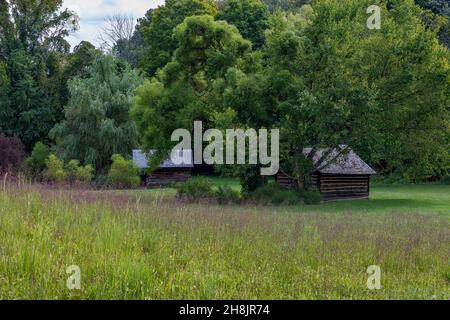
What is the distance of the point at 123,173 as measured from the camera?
3972cm

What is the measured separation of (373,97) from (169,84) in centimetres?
1115

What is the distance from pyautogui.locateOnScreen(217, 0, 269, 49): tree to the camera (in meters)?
53.0

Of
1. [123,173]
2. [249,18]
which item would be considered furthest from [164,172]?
[249,18]

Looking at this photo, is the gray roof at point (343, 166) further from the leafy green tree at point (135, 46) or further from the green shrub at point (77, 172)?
the leafy green tree at point (135, 46)

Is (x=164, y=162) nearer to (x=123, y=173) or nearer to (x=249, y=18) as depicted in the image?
(x=123, y=173)

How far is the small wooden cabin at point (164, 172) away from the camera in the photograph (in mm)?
44906

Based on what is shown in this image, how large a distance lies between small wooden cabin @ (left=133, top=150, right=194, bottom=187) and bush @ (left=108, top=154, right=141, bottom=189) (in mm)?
3598

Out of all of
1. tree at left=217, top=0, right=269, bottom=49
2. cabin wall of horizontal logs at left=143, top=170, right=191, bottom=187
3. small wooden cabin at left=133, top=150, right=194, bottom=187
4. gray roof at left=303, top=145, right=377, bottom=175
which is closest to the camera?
gray roof at left=303, top=145, right=377, bottom=175

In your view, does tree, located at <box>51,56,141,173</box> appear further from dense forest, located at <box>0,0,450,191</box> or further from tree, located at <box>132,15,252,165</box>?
tree, located at <box>132,15,252,165</box>

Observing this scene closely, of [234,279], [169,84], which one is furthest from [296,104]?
[234,279]

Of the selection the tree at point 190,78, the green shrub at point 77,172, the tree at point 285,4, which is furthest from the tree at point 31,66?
the tree at point 285,4

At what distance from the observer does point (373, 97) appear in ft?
91.8

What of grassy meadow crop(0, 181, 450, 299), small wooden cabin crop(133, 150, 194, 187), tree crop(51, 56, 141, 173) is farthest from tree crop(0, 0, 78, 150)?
grassy meadow crop(0, 181, 450, 299)

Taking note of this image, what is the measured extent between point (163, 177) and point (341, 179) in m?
16.4
